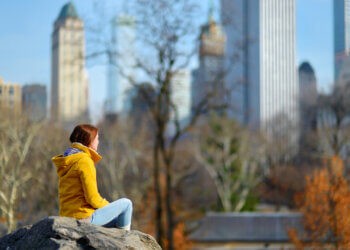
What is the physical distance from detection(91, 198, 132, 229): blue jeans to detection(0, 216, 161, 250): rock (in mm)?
153

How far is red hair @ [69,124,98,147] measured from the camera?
586 centimetres

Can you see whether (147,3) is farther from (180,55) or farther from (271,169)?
(271,169)

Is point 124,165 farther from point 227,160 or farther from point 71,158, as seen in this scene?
point 71,158

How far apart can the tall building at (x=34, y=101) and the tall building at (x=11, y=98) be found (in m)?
0.62

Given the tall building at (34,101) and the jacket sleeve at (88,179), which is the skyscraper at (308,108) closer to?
the tall building at (34,101)

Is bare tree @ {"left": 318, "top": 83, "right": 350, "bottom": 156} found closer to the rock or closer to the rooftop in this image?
the rooftop

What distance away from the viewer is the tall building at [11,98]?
25.6 m

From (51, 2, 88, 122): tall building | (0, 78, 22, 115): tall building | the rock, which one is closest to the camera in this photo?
the rock

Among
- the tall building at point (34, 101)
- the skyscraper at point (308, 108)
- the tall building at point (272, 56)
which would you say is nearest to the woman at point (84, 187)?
the tall building at point (34, 101)

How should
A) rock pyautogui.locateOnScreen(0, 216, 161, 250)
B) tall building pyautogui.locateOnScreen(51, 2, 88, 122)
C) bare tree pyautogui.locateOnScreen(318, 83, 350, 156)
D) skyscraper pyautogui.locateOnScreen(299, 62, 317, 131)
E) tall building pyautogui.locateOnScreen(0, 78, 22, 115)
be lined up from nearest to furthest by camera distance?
rock pyautogui.locateOnScreen(0, 216, 161, 250)
tall building pyautogui.locateOnScreen(0, 78, 22, 115)
bare tree pyautogui.locateOnScreen(318, 83, 350, 156)
tall building pyautogui.locateOnScreen(51, 2, 88, 122)
skyscraper pyautogui.locateOnScreen(299, 62, 317, 131)

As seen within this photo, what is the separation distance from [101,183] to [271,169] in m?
25.6

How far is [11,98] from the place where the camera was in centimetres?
2745

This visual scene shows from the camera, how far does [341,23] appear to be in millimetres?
17297

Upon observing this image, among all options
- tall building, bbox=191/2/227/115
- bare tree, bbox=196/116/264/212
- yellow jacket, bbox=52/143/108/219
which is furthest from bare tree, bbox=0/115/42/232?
bare tree, bbox=196/116/264/212
